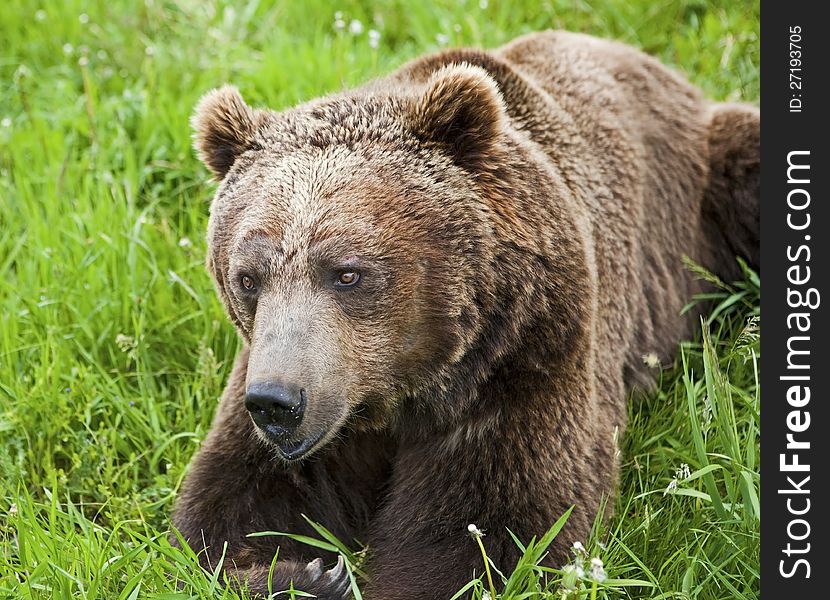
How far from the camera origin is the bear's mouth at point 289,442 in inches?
153

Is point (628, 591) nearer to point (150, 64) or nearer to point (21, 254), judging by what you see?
point (21, 254)

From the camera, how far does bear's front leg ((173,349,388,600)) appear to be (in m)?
4.43

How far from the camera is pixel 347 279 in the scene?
402 centimetres

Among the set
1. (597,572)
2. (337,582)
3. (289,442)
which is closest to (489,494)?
(337,582)

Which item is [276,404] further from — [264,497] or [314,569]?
[264,497]

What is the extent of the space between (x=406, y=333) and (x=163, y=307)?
2.24 m

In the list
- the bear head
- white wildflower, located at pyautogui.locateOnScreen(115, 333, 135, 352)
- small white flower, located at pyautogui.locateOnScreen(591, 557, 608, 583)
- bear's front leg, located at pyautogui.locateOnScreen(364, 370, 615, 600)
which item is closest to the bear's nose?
the bear head

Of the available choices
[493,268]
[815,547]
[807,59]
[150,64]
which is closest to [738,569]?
[815,547]

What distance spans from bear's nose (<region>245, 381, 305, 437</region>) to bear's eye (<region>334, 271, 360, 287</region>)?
1.45 ft

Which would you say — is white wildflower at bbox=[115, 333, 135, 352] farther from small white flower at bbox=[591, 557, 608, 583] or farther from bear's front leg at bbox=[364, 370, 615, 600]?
small white flower at bbox=[591, 557, 608, 583]

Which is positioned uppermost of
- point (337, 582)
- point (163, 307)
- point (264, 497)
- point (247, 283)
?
point (247, 283)

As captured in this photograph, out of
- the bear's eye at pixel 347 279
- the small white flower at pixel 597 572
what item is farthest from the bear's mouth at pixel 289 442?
the small white flower at pixel 597 572

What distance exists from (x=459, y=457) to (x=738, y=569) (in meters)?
1.11

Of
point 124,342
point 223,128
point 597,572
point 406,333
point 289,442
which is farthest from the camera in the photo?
point 124,342
